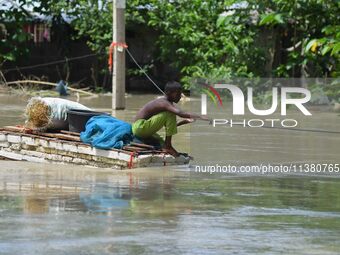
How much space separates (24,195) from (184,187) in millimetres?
1813

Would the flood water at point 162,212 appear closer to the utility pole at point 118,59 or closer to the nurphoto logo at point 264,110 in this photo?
the nurphoto logo at point 264,110

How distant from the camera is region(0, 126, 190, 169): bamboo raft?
11523mm

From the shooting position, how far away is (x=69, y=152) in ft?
39.7

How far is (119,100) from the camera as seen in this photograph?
20625 mm

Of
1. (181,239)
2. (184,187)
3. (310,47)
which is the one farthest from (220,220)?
(310,47)

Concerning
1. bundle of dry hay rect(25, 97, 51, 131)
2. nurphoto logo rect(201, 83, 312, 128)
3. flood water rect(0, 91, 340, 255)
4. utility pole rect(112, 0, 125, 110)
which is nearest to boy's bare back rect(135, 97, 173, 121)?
flood water rect(0, 91, 340, 255)

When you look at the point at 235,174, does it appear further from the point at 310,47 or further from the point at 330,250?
the point at 310,47

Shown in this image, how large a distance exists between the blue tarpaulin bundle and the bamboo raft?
0.08m

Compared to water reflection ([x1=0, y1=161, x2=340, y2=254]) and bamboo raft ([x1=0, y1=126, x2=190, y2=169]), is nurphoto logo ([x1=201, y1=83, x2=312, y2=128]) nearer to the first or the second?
bamboo raft ([x1=0, y1=126, x2=190, y2=169])

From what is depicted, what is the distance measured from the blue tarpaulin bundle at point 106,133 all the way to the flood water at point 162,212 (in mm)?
394

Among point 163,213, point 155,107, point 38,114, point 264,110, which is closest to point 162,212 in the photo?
point 163,213

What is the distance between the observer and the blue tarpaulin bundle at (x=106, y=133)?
1173 cm

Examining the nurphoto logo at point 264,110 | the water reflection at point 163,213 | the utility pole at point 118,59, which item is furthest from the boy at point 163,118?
the utility pole at point 118,59

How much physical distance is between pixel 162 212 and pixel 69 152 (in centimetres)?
375
